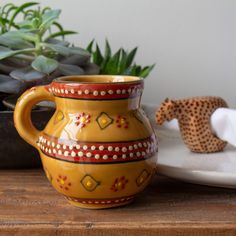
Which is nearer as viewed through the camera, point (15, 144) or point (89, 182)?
point (89, 182)

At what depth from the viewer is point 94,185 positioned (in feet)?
1.31

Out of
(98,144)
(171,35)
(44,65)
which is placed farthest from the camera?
(171,35)

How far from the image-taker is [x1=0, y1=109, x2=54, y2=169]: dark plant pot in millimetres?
516

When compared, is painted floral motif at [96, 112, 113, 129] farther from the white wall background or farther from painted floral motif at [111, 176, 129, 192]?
the white wall background

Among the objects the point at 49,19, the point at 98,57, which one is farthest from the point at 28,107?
the point at 98,57

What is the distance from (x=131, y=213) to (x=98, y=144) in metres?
0.07

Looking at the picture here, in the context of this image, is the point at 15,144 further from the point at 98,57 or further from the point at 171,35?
the point at 171,35

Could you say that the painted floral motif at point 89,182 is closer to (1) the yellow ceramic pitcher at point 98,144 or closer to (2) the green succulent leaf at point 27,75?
(1) the yellow ceramic pitcher at point 98,144

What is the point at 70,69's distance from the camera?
1.82 ft

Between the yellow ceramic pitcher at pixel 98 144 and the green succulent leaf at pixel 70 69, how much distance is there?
12cm

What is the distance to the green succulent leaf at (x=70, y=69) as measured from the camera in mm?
546

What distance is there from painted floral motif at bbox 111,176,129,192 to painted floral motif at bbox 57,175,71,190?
0.04m

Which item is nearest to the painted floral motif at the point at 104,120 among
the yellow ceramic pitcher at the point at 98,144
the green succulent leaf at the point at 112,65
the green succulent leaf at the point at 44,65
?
the yellow ceramic pitcher at the point at 98,144

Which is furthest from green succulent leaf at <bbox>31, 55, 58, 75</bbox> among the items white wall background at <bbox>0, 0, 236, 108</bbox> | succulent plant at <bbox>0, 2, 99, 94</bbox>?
white wall background at <bbox>0, 0, 236, 108</bbox>
